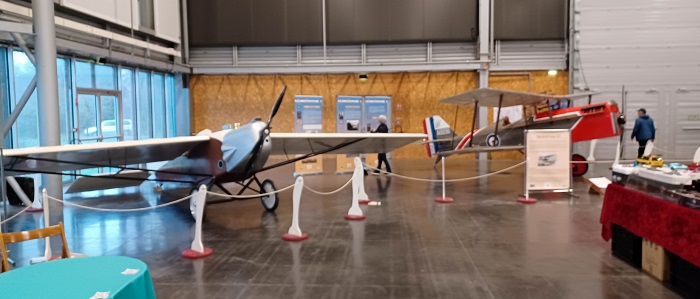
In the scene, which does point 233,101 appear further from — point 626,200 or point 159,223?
point 626,200

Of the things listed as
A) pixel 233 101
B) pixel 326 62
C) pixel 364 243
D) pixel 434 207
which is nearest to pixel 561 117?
pixel 434 207

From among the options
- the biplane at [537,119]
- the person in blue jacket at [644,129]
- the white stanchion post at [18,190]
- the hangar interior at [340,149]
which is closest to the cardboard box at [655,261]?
the hangar interior at [340,149]

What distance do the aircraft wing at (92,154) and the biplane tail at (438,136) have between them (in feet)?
27.5

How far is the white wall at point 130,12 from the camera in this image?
12008 millimetres

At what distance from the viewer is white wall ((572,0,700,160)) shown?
54.4ft

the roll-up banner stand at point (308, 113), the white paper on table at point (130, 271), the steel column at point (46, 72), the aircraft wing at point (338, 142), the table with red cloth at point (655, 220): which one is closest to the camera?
the white paper on table at point (130, 271)

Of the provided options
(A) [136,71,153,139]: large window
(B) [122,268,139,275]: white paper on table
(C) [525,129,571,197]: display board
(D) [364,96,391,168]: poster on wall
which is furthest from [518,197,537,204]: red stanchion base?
(A) [136,71,153,139]: large window

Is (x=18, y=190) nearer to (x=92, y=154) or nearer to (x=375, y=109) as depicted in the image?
(x=92, y=154)

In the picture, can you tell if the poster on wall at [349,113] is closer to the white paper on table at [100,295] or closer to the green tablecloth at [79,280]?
the green tablecloth at [79,280]

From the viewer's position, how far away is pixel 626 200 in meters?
4.98

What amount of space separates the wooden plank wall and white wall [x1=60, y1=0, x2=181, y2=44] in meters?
2.60

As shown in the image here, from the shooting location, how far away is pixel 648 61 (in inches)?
661

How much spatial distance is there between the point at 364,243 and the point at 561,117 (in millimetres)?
8212

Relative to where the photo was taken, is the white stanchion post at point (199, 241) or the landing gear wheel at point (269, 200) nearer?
the white stanchion post at point (199, 241)
